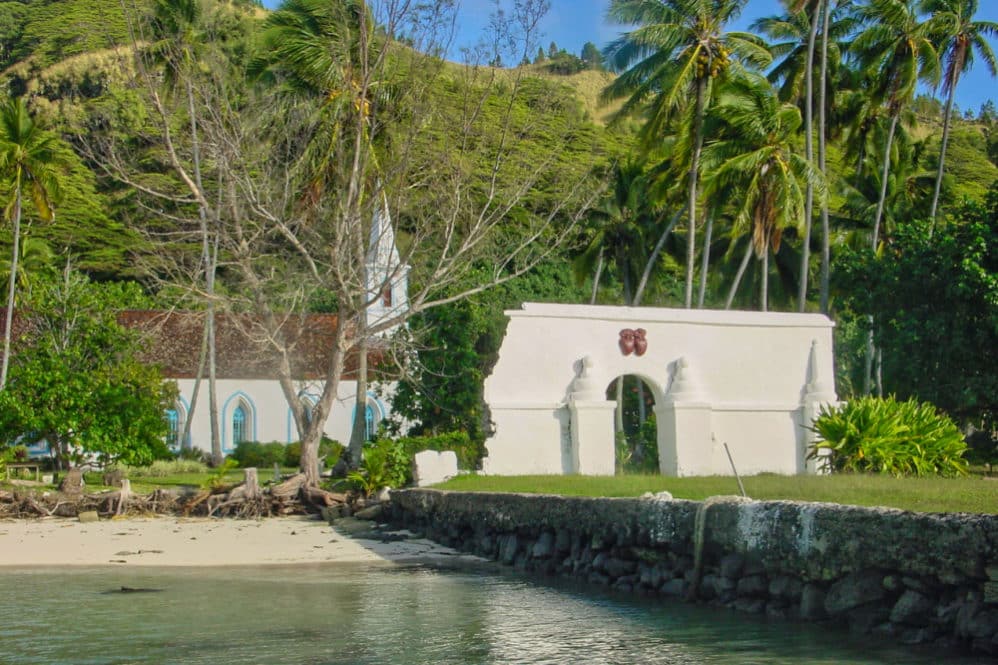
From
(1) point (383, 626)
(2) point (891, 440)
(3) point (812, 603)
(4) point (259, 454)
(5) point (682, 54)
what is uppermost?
(5) point (682, 54)

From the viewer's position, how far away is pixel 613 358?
21.6 metres

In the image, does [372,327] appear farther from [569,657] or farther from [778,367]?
[569,657]

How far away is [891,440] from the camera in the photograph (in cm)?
1845

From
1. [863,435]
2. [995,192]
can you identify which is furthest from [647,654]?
[995,192]

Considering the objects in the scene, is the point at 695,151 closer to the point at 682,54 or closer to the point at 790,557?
the point at 682,54

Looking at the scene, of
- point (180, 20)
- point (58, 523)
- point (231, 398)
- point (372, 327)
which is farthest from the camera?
point (231, 398)

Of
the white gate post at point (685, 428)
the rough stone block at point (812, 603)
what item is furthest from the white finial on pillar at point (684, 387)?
the rough stone block at point (812, 603)

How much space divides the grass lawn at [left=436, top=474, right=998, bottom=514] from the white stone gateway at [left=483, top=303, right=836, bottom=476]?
2.21 meters

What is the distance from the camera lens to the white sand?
634 inches

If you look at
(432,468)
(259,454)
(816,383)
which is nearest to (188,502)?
(432,468)

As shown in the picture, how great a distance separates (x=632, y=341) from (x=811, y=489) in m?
9.37

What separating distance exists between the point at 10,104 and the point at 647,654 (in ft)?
112

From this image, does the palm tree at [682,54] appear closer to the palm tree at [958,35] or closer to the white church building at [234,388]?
the palm tree at [958,35]

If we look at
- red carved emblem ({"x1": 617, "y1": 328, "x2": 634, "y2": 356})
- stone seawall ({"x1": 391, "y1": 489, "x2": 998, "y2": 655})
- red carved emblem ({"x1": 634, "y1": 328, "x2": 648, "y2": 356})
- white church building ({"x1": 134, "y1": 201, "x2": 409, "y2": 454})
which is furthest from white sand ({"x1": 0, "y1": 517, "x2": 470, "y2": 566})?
white church building ({"x1": 134, "y1": 201, "x2": 409, "y2": 454})
